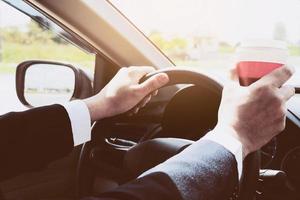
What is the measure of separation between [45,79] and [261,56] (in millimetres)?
2109

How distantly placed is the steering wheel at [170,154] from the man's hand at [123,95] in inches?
1.7

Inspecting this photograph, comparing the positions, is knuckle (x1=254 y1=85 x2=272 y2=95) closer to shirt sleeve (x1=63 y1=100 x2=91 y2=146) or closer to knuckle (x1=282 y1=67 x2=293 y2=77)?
knuckle (x1=282 y1=67 x2=293 y2=77)

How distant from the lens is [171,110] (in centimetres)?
208

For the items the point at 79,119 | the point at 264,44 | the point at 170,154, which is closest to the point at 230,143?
the point at 264,44

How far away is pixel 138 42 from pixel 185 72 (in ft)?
1.84

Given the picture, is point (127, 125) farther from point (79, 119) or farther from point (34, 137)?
point (34, 137)

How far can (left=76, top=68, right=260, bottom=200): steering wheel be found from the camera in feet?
4.56

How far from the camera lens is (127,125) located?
2330mm

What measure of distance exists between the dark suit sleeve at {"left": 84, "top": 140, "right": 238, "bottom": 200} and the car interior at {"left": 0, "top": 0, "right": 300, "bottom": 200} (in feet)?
0.86

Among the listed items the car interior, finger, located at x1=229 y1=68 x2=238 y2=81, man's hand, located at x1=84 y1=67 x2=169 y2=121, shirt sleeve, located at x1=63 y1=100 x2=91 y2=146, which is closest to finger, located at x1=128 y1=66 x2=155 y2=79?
man's hand, located at x1=84 y1=67 x2=169 y2=121

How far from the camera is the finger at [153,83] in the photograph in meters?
1.67

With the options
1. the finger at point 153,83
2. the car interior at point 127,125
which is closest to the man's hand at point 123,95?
the finger at point 153,83

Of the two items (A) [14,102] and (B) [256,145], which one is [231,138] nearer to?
(B) [256,145]

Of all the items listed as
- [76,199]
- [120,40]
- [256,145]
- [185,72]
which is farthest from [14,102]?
[256,145]
